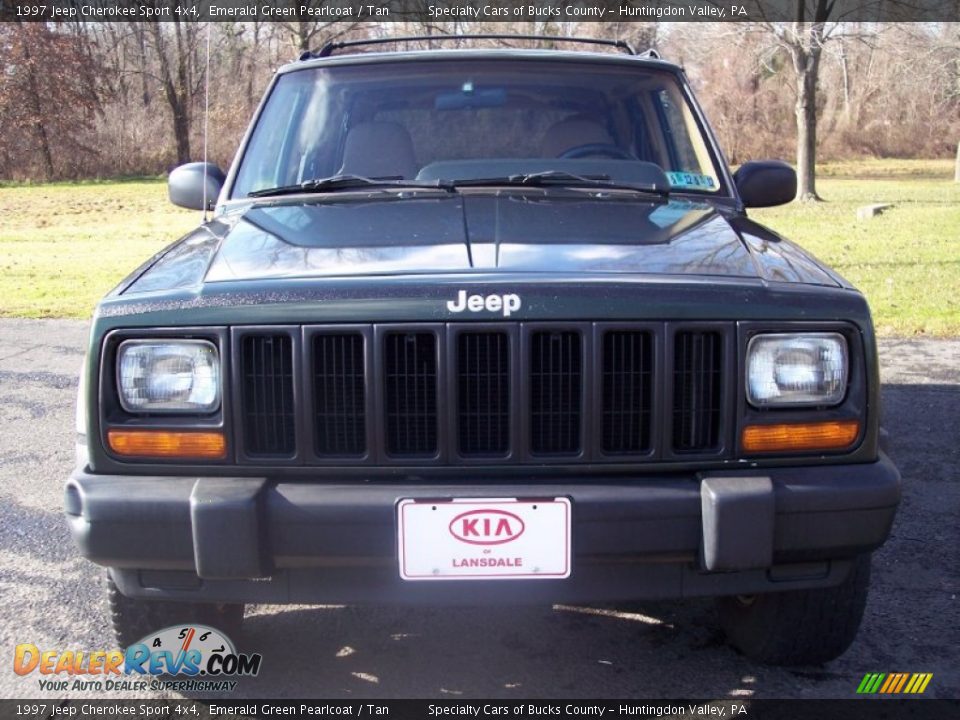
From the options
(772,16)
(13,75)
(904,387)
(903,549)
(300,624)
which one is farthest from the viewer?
(13,75)

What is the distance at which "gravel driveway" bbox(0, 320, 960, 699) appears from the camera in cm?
289

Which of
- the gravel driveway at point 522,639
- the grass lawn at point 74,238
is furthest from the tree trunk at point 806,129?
the gravel driveway at point 522,639

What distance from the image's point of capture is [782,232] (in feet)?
50.1

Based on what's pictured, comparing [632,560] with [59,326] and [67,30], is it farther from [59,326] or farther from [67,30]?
[67,30]

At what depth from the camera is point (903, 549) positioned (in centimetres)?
390

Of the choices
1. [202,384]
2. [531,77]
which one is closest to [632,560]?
[202,384]

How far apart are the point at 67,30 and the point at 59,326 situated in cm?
3339

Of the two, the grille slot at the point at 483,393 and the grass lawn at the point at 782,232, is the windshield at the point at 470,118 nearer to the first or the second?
the grille slot at the point at 483,393

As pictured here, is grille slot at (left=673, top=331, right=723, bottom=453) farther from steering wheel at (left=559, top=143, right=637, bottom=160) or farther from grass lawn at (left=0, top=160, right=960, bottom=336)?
grass lawn at (left=0, top=160, right=960, bottom=336)

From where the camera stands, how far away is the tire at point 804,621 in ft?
9.18

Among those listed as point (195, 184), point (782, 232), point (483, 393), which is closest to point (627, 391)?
point (483, 393)

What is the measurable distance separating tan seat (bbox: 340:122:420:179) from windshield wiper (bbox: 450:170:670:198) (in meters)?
0.29

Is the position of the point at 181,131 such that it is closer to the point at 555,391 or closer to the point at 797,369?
the point at 555,391

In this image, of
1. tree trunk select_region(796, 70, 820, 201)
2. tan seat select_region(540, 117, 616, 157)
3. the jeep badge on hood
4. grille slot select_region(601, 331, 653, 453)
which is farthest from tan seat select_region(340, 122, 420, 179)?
tree trunk select_region(796, 70, 820, 201)
